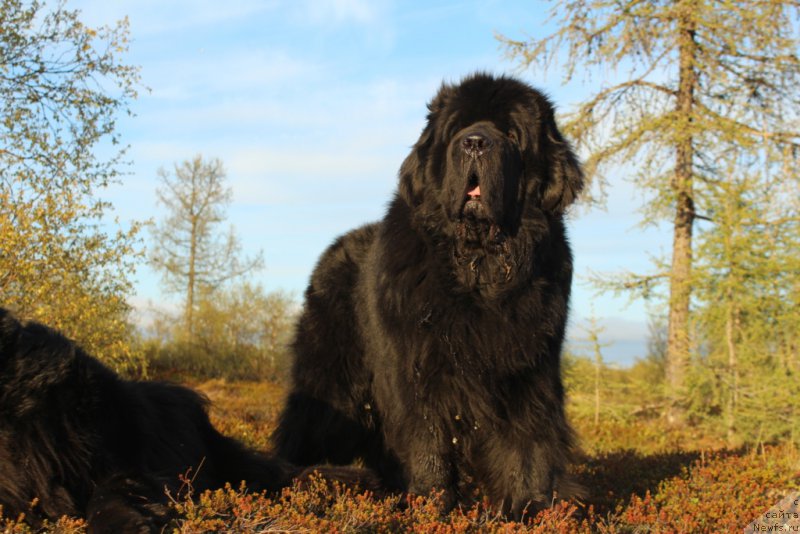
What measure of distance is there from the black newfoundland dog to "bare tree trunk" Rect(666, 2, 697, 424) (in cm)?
589

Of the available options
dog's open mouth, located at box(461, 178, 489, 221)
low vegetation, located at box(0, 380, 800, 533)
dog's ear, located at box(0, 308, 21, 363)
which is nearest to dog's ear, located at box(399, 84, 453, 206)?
dog's open mouth, located at box(461, 178, 489, 221)

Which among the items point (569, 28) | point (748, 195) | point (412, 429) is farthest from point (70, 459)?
point (569, 28)

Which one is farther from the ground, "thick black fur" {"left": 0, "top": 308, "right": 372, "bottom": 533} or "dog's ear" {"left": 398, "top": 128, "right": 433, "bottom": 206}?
"dog's ear" {"left": 398, "top": 128, "right": 433, "bottom": 206}

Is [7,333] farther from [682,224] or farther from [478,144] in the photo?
[682,224]

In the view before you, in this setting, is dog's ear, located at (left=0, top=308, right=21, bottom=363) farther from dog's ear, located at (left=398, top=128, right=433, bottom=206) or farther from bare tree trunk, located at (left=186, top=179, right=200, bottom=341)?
bare tree trunk, located at (left=186, top=179, right=200, bottom=341)

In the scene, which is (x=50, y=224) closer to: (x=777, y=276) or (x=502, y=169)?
(x=502, y=169)

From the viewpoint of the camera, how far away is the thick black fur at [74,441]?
267 cm

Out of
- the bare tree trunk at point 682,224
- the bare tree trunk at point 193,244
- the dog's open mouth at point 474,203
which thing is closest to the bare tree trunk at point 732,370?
the bare tree trunk at point 682,224

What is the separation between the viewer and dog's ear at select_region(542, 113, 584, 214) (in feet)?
12.3

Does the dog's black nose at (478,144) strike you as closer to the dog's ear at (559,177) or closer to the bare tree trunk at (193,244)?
the dog's ear at (559,177)

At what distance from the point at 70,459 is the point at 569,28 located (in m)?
10.4

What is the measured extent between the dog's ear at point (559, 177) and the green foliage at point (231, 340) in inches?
381

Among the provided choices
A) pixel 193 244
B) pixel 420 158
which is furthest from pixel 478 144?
pixel 193 244

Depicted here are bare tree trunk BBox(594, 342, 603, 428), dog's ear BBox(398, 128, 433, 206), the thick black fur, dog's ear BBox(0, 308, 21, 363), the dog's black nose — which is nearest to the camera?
the thick black fur
